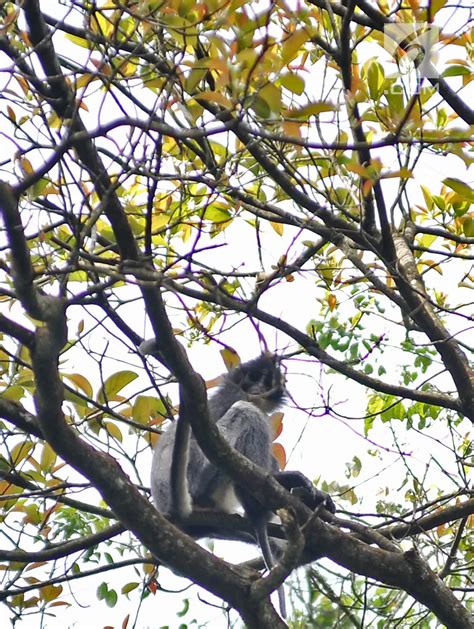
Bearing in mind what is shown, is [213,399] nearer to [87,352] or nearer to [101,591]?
[101,591]

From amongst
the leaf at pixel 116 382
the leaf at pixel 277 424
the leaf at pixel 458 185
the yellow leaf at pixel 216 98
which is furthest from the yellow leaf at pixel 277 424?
the yellow leaf at pixel 216 98

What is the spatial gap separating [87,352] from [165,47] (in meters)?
1.35

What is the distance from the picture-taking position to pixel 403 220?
4.79m

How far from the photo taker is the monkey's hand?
15.4 feet

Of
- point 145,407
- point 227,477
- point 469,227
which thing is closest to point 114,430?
point 145,407

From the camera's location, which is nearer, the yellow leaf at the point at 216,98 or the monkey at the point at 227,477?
the yellow leaf at the point at 216,98

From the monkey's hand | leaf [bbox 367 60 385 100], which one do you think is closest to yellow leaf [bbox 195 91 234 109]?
leaf [bbox 367 60 385 100]

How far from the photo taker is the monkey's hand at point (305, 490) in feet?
15.4

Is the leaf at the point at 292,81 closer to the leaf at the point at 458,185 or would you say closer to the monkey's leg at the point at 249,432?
the leaf at the point at 458,185

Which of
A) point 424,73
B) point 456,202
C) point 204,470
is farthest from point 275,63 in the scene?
point 204,470

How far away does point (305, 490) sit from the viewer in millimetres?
4707

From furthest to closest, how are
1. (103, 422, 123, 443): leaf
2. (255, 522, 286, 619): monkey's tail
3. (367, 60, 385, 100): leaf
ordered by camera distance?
(255, 522, 286, 619): monkey's tail
(103, 422, 123, 443): leaf
(367, 60, 385, 100): leaf

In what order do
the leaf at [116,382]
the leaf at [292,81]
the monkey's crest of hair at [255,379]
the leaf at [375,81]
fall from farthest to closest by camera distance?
the monkey's crest of hair at [255,379] < the leaf at [116,382] < the leaf at [375,81] < the leaf at [292,81]

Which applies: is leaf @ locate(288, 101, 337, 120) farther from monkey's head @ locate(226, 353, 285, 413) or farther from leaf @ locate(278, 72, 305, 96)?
monkey's head @ locate(226, 353, 285, 413)
